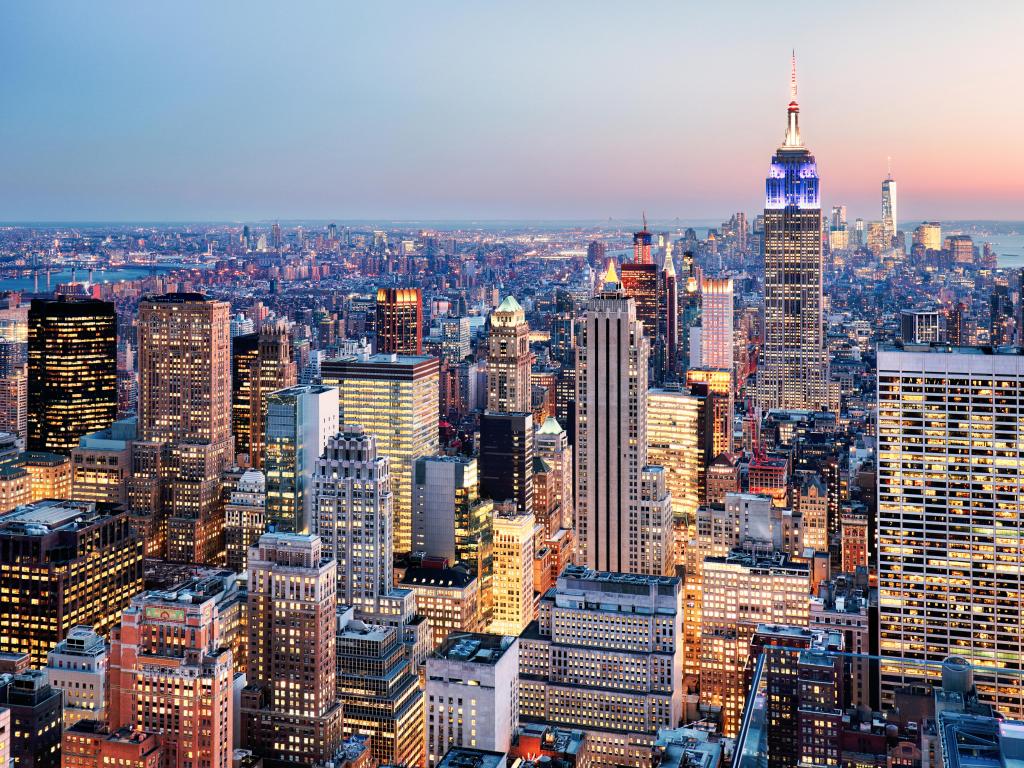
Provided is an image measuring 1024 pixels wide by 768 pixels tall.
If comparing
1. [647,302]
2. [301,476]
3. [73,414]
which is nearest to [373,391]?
[301,476]

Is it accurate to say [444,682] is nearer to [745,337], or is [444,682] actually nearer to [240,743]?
[240,743]

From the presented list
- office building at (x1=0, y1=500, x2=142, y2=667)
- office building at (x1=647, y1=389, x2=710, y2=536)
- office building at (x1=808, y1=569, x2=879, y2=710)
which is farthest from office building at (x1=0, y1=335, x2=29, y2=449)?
office building at (x1=808, y1=569, x2=879, y2=710)

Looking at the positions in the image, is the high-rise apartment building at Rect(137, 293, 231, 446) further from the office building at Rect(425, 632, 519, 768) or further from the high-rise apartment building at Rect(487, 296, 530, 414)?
the office building at Rect(425, 632, 519, 768)

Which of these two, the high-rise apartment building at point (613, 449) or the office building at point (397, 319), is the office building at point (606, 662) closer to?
the high-rise apartment building at point (613, 449)

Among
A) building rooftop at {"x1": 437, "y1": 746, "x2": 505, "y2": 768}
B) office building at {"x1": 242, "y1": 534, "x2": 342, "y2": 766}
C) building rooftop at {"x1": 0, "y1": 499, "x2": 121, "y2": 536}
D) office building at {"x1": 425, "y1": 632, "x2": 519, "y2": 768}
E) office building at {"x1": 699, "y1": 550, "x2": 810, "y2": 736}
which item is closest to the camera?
building rooftop at {"x1": 437, "y1": 746, "x2": 505, "y2": 768}

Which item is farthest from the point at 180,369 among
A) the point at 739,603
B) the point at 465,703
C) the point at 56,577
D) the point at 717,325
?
the point at 717,325

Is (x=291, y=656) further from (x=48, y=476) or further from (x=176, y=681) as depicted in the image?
(x=48, y=476)
